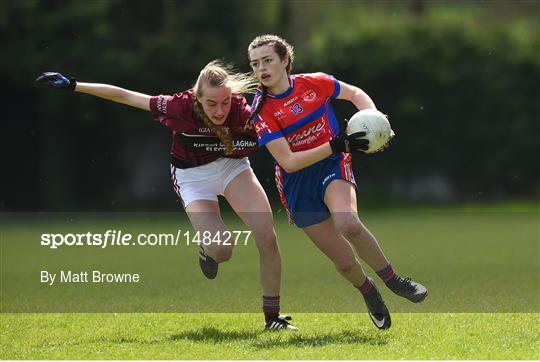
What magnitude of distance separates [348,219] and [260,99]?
3.05 ft

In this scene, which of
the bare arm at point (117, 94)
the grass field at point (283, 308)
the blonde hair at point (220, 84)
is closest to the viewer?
the grass field at point (283, 308)

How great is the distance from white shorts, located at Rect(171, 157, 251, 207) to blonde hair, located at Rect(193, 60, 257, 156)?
146 millimetres

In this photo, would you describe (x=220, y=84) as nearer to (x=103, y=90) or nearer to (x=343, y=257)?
(x=103, y=90)

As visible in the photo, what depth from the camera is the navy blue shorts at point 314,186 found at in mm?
6109

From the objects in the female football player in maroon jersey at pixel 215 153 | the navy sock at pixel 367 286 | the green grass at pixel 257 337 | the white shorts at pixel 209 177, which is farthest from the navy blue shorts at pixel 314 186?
the green grass at pixel 257 337

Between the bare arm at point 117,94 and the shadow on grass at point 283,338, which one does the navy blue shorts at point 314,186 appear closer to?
the shadow on grass at point 283,338

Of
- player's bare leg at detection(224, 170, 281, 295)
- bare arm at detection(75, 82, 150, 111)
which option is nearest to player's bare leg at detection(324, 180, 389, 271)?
player's bare leg at detection(224, 170, 281, 295)

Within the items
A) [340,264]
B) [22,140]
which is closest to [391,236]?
[340,264]

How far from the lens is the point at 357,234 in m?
5.91

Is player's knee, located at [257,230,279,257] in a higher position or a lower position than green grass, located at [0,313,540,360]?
higher

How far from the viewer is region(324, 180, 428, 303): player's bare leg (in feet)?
19.3

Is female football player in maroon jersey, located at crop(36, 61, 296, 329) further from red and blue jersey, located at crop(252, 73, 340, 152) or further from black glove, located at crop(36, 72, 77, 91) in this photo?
red and blue jersey, located at crop(252, 73, 340, 152)

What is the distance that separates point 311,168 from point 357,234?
54 centimetres

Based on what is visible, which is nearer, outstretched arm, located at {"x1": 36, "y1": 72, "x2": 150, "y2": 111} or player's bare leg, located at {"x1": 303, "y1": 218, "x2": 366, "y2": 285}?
player's bare leg, located at {"x1": 303, "y1": 218, "x2": 366, "y2": 285}
